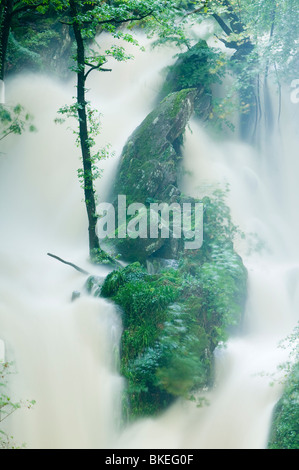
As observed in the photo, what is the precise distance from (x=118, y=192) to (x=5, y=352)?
5354 millimetres

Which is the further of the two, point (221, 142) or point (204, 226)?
point (221, 142)

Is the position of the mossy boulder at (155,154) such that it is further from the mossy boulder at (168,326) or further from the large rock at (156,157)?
the mossy boulder at (168,326)

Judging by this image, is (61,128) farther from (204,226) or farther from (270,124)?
(270,124)

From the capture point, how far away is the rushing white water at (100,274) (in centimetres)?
591

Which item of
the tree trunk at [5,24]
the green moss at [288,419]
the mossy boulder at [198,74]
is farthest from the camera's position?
the mossy boulder at [198,74]

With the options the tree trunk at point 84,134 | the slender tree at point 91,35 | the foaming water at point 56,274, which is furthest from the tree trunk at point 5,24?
the foaming water at point 56,274

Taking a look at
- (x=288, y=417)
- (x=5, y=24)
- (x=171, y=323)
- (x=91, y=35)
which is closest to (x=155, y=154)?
(x=91, y=35)

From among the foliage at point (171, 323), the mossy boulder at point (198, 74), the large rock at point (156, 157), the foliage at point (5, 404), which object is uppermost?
the mossy boulder at point (198, 74)

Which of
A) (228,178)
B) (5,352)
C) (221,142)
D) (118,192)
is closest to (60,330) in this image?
(5,352)

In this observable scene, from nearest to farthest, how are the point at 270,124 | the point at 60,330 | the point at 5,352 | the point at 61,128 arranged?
the point at 5,352 < the point at 60,330 < the point at 61,128 < the point at 270,124

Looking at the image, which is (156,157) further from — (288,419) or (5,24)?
(288,419)

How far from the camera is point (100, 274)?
26.4 feet

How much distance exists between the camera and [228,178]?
11.8 metres
